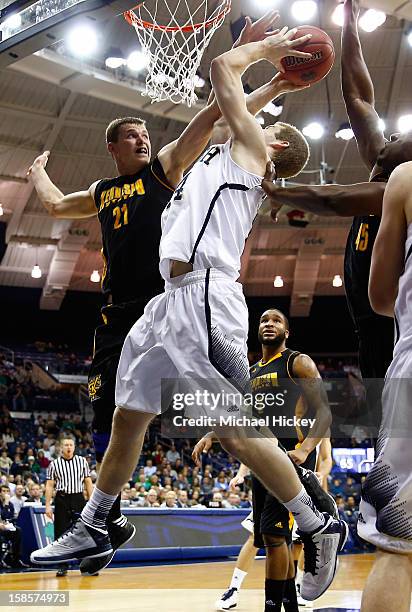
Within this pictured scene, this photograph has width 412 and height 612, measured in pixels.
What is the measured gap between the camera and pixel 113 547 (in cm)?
417

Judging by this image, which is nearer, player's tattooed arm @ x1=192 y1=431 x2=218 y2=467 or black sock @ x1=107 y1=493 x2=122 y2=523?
black sock @ x1=107 y1=493 x2=122 y2=523

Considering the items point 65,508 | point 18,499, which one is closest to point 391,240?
point 65,508

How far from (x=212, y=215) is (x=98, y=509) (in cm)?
175

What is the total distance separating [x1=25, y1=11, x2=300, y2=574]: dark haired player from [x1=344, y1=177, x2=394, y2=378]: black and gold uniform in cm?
103

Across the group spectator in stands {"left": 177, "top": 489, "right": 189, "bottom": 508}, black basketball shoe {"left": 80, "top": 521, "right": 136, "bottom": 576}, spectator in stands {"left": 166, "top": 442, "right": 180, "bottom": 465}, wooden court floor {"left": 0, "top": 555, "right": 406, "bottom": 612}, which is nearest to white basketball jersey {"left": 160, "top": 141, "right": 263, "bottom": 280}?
black basketball shoe {"left": 80, "top": 521, "right": 136, "bottom": 576}

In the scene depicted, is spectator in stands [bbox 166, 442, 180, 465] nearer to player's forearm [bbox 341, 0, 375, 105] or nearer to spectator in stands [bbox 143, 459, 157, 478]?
spectator in stands [bbox 143, 459, 157, 478]

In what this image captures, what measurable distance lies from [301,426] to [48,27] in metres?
3.77

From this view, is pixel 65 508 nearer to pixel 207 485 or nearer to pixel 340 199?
pixel 207 485

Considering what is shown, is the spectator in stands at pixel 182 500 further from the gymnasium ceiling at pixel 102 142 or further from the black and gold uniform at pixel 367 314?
the black and gold uniform at pixel 367 314

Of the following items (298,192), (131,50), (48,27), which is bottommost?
(298,192)

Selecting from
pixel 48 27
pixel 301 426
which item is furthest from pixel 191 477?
pixel 48 27

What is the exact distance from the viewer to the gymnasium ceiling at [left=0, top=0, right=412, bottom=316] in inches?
626

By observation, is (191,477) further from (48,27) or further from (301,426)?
(48,27)

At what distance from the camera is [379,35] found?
16266mm
